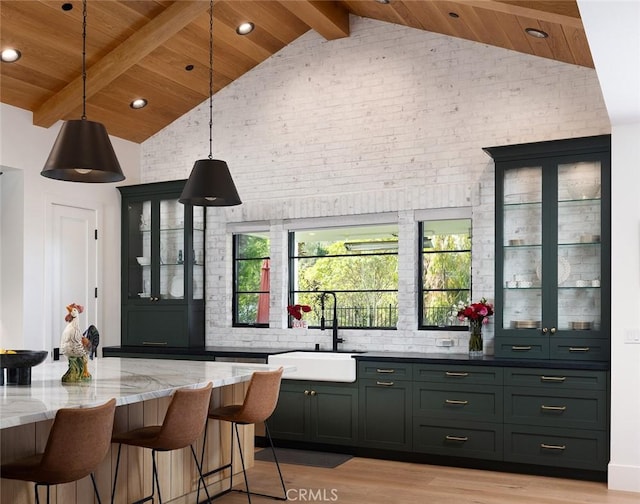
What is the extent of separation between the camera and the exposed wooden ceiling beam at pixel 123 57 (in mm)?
6281

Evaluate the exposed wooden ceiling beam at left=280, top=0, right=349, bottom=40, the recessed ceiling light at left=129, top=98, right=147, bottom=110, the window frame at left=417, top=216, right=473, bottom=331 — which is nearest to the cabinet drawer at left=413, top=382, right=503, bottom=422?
the window frame at left=417, top=216, right=473, bottom=331

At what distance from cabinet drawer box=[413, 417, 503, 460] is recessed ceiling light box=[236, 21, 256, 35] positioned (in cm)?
393

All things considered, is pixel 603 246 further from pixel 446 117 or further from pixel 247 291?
pixel 247 291

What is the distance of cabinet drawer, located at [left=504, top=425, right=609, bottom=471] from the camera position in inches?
214

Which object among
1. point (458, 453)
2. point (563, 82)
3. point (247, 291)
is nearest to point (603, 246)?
point (563, 82)

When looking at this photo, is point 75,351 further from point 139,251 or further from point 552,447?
point 139,251

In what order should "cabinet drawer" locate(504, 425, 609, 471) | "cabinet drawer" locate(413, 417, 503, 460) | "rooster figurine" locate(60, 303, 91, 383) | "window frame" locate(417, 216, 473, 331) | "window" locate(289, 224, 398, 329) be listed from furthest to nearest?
"window" locate(289, 224, 398, 329), "window frame" locate(417, 216, 473, 331), "cabinet drawer" locate(413, 417, 503, 460), "cabinet drawer" locate(504, 425, 609, 471), "rooster figurine" locate(60, 303, 91, 383)

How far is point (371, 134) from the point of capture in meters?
7.00

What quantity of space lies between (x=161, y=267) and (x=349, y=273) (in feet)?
6.70

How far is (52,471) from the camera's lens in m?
3.29

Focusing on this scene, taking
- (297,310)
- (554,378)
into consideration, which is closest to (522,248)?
(554,378)

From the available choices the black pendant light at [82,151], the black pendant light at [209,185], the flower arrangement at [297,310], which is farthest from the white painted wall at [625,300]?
the black pendant light at [82,151]

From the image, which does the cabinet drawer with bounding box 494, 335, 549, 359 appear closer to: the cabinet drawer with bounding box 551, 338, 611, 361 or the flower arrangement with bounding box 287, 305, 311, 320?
the cabinet drawer with bounding box 551, 338, 611, 361

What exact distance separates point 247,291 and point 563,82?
3.73m
